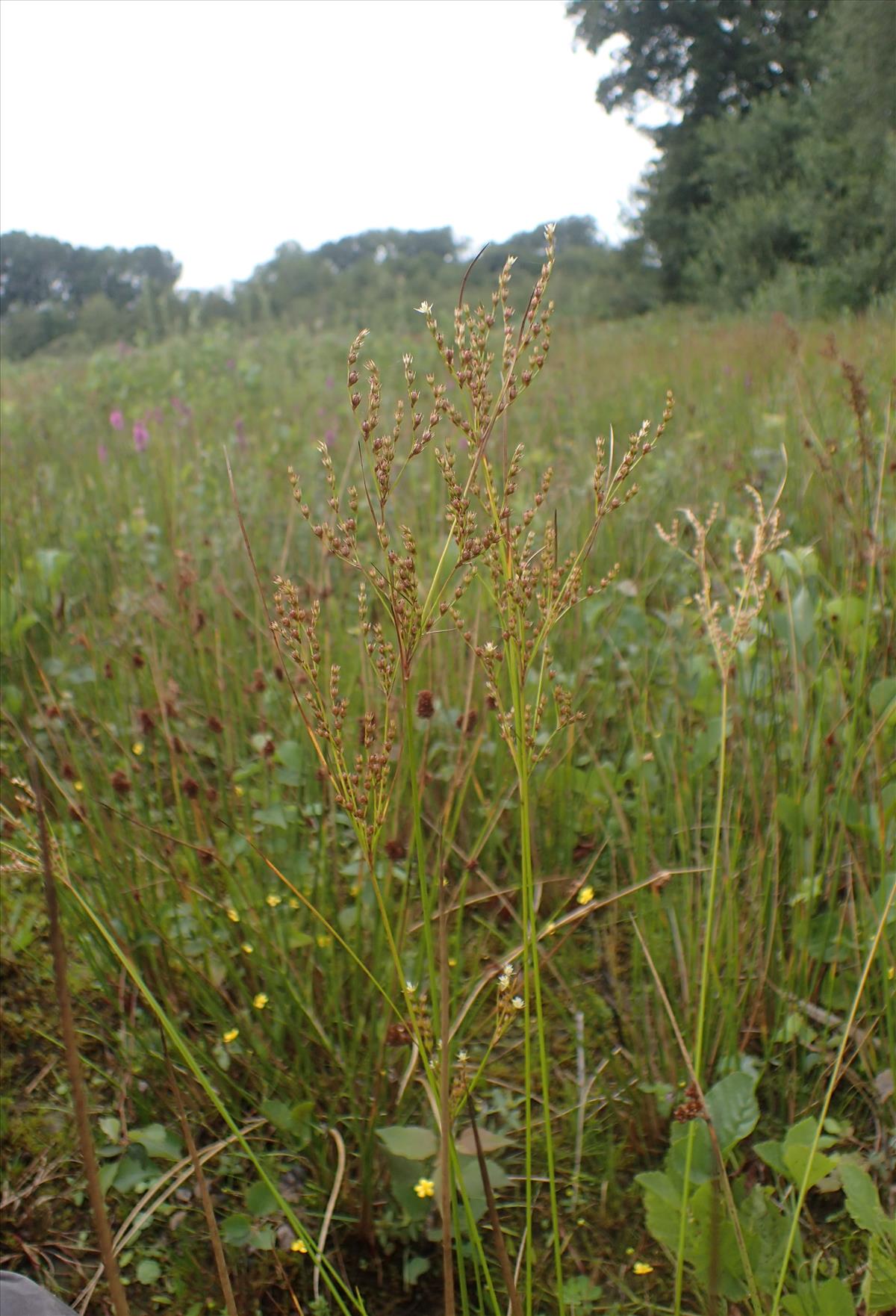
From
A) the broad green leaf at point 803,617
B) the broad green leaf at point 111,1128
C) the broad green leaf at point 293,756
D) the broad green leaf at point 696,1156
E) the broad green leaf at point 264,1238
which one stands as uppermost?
the broad green leaf at point 803,617

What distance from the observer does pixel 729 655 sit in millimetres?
903

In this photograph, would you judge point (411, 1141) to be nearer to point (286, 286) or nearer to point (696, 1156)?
point (696, 1156)

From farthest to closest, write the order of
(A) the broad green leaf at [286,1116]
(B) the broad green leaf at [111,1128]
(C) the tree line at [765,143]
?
(C) the tree line at [765,143]
(B) the broad green leaf at [111,1128]
(A) the broad green leaf at [286,1116]

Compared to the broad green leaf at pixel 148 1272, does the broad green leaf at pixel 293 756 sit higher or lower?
higher

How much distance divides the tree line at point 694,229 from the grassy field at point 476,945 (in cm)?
499

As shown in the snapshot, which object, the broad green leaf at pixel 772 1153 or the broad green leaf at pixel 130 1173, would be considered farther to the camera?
the broad green leaf at pixel 130 1173

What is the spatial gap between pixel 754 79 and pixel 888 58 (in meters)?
7.88

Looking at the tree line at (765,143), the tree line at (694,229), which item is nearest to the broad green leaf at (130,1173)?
the tree line at (694,229)

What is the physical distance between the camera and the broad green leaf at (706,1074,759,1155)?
3.21 ft

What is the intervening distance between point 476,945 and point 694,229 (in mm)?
19554

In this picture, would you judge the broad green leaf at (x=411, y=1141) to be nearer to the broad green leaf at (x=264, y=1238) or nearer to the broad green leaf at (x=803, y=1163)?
the broad green leaf at (x=264, y=1238)

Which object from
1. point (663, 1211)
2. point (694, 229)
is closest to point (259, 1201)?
point (663, 1211)

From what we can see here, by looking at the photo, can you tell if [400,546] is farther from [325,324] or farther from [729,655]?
[325,324]

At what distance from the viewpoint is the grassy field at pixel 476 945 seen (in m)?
0.77
